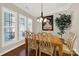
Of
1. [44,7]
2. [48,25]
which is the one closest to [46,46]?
[48,25]

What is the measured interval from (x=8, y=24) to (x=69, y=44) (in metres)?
1.53

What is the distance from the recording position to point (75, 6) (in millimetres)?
2588

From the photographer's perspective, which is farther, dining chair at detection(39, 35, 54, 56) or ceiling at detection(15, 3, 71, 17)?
dining chair at detection(39, 35, 54, 56)

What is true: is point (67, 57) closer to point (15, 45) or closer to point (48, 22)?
point (48, 22)

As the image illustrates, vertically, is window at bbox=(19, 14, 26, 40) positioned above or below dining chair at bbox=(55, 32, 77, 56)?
above

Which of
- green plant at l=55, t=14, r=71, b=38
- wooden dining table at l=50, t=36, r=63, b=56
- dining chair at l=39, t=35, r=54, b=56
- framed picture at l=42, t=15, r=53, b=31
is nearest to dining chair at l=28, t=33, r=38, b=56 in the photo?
dining chair at l=39, t=35, r=54, b=56

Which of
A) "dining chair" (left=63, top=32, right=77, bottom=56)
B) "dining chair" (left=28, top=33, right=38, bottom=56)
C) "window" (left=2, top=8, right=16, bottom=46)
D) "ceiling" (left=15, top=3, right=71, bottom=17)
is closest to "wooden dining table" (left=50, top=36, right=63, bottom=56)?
"dining chair" (left=63, top=32, right=77, bottom=56)

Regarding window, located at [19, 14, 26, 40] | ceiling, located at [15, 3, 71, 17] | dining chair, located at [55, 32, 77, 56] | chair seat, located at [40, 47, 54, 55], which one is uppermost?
ceiling, located at [15, 3, 71, 17]

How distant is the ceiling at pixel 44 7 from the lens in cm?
255

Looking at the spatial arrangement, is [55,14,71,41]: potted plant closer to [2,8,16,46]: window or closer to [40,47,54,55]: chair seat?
[40,47,54,55]: chair seat

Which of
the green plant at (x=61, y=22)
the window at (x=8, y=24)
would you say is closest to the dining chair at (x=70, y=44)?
the green plant at (x=61, y=22)

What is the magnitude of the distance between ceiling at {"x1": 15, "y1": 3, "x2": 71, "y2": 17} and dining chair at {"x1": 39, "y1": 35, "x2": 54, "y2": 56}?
59 centimetres

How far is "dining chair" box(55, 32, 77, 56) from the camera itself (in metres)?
2.62

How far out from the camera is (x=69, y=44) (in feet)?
8.71
